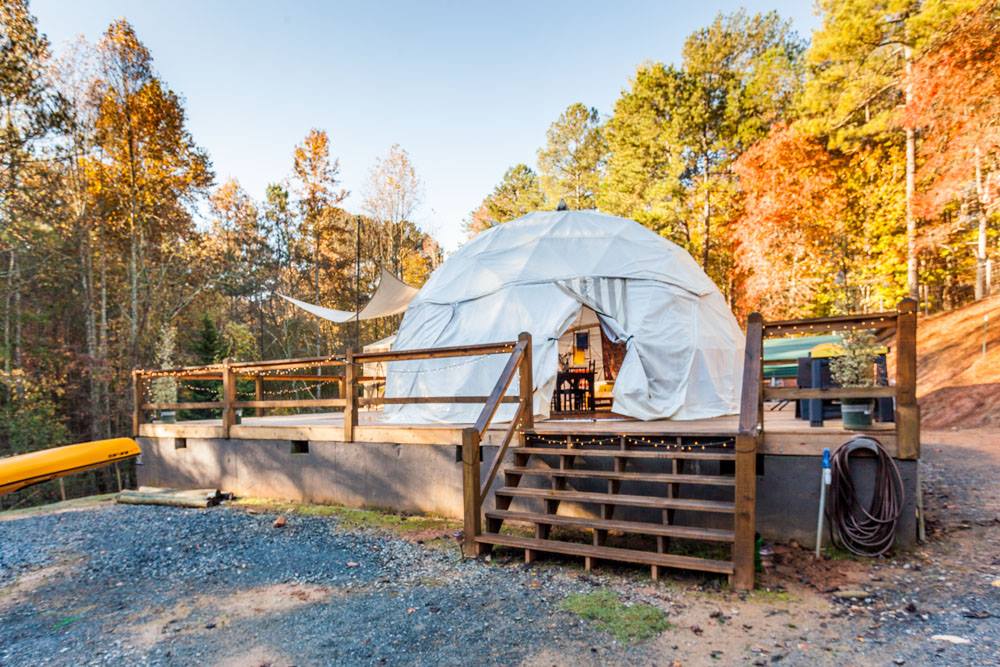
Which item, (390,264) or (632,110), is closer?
(632,110)

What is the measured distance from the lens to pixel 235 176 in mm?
21750

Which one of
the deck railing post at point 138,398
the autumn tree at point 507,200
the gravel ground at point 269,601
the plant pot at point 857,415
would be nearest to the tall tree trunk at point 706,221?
the autumn tree at point 507,200

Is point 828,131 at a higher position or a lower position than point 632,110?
lower

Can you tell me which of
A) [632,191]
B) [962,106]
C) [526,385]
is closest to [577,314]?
[526,385]

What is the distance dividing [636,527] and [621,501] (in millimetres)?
261

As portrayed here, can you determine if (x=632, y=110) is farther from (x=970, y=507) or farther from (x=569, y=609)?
(x=569, y=609)

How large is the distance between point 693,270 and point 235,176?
66.0ft

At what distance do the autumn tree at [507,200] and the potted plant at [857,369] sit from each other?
21.2m

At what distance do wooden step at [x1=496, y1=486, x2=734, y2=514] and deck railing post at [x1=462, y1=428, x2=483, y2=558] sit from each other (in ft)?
0.92

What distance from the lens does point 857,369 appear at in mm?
4102

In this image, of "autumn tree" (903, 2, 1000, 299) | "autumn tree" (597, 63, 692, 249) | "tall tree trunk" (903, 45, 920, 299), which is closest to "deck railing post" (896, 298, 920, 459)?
"autumn tree" (903, 2, 1000, 299)

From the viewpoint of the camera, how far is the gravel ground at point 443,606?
270 cm

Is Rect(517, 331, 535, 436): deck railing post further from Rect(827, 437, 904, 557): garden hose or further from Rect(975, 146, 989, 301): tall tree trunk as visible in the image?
Rect(975, 146, 989, 301): tall tree trunk

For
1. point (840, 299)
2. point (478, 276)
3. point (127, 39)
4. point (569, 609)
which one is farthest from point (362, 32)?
point (840, 299)
